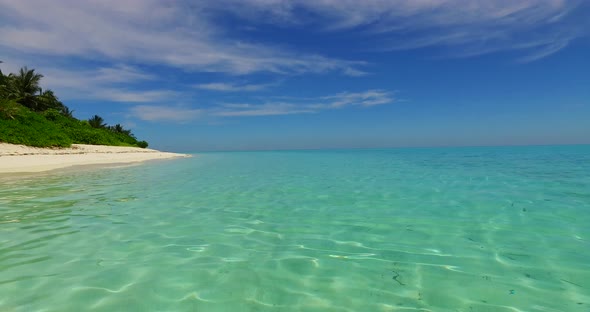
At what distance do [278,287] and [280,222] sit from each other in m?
2.68

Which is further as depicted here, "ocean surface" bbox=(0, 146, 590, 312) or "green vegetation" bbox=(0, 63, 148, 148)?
"green vegetation" bbox=(0, 63, 148, 148)

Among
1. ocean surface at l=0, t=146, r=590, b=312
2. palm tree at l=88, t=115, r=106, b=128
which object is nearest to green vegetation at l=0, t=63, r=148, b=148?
palm tree at l=88, t=115, r=106, b=128

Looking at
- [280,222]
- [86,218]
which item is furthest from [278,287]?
[86,218]

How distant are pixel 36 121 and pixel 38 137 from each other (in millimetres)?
4570

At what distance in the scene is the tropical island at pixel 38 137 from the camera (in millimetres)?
22328

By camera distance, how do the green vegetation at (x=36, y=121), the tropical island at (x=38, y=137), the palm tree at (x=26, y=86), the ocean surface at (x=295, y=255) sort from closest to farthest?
the ocean surface at (x=295, y=255)
the tropical island at (x=38, y=137)
the green vegetation at (x=36, y=121)
the palm tree at (x=26, y=86)

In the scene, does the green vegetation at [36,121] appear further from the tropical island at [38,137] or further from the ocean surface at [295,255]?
the ocean surface at [295,255]

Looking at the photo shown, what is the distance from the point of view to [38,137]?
28656 mm

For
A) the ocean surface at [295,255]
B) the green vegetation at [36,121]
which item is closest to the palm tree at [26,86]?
the green vegetation at [36,121]

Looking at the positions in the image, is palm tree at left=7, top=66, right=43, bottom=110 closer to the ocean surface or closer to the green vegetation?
the green vegetation

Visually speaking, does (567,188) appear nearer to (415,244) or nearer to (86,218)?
(415,244)

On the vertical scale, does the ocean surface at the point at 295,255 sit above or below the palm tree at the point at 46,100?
below

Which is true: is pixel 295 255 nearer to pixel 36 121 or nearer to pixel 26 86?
pixel 36 121

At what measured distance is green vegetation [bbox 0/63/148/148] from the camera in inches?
1093
